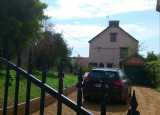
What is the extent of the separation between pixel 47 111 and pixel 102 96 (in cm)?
562

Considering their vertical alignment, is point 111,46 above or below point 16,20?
above

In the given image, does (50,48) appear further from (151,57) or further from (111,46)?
(111,46)

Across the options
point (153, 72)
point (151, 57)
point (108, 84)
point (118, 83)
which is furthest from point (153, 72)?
point (108, 84)

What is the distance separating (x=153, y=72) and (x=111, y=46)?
1492 centimetres

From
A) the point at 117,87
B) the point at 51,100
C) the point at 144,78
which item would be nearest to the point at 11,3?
the point at 51,100

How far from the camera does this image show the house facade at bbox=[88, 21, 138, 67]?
35.8 m

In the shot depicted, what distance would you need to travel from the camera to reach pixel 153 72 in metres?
22.2

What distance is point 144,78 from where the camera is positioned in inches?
966

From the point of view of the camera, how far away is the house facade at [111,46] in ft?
117

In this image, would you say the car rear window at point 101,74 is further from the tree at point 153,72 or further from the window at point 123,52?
the window at point 123,52

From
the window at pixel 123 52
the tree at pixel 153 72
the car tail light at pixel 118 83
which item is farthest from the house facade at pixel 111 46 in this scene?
the car tail light at pixel 118 83

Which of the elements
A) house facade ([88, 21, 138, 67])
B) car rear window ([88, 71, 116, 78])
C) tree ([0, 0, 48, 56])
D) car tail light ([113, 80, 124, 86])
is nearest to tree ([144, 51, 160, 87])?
house facade ([88, 21, 138, 67])

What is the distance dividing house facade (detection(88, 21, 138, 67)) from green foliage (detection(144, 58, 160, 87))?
11851 millimetres

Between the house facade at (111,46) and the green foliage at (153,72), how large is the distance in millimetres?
11851
